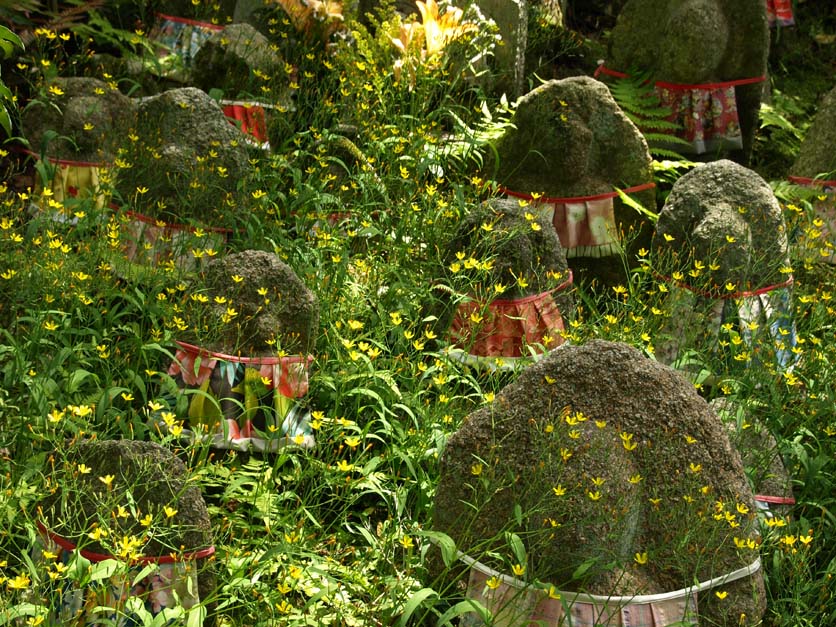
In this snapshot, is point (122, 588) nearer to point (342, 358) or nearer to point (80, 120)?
point (342, 358)

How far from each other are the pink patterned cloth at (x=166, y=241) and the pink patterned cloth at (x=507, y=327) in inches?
43.2

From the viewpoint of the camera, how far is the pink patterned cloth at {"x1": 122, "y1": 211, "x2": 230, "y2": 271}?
14.2 feet

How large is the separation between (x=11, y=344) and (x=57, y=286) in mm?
272

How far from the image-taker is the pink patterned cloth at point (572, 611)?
286 cm

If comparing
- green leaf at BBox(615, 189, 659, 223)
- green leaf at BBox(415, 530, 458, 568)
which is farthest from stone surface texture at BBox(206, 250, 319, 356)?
green leaf at BBox(615, 189, 659, 223)

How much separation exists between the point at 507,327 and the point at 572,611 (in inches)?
59.8

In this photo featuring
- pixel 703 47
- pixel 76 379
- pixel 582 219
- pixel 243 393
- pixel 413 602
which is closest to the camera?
pixel 413 602

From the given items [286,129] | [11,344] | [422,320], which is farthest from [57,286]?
[286,129]

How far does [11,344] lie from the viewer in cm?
372

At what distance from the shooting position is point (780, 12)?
787cm

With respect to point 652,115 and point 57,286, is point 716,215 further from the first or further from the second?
point 57,286

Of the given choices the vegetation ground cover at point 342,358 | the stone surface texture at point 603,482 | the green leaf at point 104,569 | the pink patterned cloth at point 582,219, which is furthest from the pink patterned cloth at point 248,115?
the green leaf at point 104,569

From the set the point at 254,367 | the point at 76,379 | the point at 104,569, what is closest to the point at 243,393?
the point at 254,367

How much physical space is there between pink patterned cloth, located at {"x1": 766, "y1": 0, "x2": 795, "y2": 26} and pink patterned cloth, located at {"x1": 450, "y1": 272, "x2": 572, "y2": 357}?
476 centimetres
